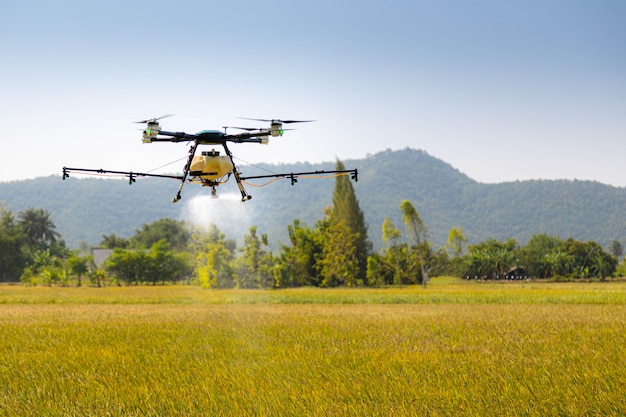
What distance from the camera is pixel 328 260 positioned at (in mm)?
78938

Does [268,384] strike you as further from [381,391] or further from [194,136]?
[194,136]

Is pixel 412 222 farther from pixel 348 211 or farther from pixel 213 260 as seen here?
pixel 213 260

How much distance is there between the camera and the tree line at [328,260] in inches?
2783

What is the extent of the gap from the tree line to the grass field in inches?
1533

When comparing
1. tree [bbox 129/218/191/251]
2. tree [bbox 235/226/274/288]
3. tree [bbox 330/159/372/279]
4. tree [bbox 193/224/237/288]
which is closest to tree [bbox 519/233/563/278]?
tree [bbox 330/159/372/279]

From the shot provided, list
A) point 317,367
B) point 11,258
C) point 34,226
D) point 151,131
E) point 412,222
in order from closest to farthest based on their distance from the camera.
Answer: point 151,131 → point 317,367 → point 412,222 → point 11,258 → point 34,226

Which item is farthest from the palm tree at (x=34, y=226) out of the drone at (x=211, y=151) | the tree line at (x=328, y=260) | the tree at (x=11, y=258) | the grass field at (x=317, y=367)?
the drone at (x=211, y=151)

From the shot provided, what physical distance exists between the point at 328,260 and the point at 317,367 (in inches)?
2510

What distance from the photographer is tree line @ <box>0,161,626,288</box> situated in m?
70.7

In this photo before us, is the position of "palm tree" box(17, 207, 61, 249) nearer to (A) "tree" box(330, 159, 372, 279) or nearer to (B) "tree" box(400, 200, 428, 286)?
(A) "tree" box(330, 159, 372, 279)

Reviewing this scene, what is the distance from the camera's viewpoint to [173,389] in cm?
1251

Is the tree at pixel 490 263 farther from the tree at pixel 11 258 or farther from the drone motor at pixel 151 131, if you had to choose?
the drone motor at pixel 151 131

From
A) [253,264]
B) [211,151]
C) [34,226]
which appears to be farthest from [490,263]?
[211,151]

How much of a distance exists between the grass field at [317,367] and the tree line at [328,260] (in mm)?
38933
